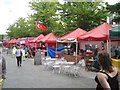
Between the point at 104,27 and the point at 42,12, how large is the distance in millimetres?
28358

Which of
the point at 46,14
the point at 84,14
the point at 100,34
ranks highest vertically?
the point at 46,14

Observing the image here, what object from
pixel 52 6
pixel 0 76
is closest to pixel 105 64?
pixel 0 76

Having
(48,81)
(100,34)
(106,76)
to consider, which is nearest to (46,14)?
(100,34)

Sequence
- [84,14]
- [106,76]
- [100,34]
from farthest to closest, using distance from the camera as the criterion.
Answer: [84,14] < [100,34] < [106,76]

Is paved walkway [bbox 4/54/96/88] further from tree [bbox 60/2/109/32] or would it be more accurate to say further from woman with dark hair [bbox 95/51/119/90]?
tree [bbox 60/2/109/32]

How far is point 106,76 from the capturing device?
4594 millimetres

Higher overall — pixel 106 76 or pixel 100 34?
pixel 100 34

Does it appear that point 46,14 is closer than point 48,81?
No

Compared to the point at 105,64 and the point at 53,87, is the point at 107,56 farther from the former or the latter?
the point at 53,87

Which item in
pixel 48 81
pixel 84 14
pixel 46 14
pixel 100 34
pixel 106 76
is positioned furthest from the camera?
pixel 46 14

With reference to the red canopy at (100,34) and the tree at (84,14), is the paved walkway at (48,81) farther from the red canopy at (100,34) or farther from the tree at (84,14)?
the tree at (84,14)

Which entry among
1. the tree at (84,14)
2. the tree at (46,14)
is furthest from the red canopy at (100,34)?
the tree at (46,14)

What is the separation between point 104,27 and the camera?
2038 cm

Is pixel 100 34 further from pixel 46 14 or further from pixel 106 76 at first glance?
pixel 46 14
